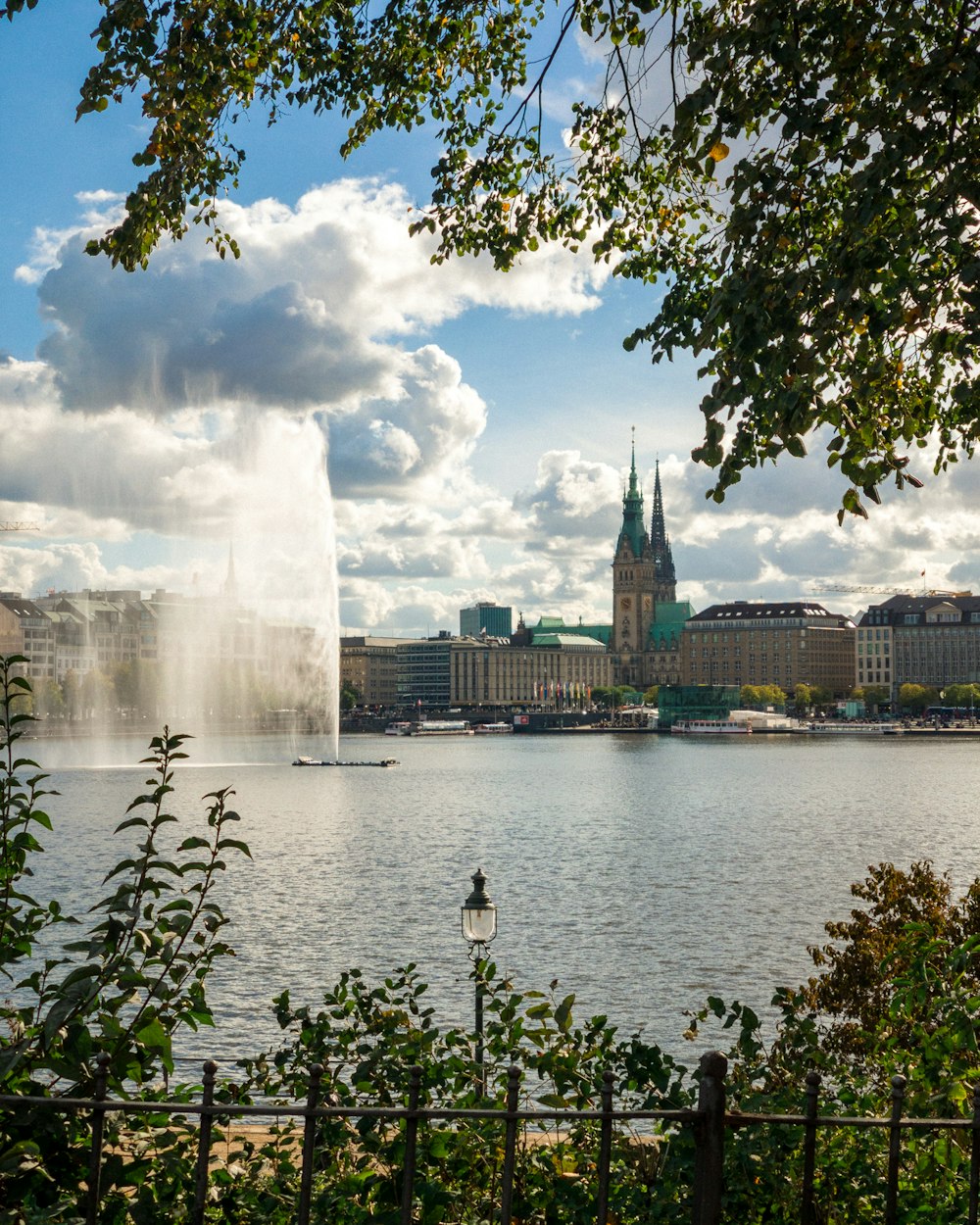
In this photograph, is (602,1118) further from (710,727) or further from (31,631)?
(710,727)

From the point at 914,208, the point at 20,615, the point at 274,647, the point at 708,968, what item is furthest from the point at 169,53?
the point at 20,615

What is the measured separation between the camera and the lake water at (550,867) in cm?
2416

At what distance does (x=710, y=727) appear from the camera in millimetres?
188750

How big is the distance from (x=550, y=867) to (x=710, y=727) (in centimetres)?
15133

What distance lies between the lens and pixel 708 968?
25016 mm

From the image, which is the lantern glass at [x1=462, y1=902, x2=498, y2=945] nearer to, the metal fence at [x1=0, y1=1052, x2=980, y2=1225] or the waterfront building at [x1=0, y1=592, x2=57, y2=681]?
the metal fence at [x1=0, y1=1052, x2=980, y2=1225]

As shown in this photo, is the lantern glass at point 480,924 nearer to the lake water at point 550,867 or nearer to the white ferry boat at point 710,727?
the lake water at point 550,867

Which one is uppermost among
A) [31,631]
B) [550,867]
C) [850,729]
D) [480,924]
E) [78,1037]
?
[31,631]

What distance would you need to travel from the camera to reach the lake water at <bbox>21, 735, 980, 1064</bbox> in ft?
79.3

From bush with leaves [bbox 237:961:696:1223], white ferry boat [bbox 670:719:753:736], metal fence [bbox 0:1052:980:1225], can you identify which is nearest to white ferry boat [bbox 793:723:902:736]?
white ferry boat [bbox 670:719:753:736]

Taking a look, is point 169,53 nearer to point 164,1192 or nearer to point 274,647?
point 164,1192

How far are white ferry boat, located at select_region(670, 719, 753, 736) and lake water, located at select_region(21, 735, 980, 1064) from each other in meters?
89.5

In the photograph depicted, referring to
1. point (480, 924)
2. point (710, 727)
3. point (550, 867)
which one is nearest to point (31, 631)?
point (710, 727)

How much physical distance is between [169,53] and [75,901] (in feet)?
89.2
